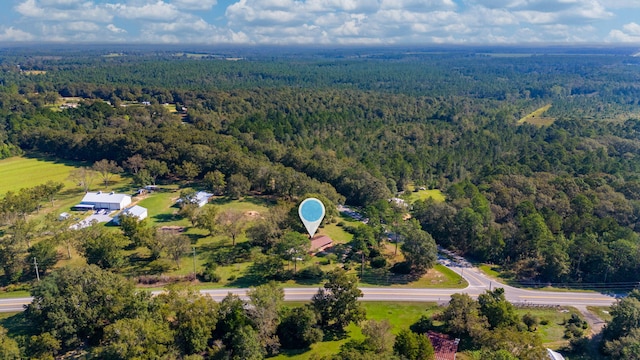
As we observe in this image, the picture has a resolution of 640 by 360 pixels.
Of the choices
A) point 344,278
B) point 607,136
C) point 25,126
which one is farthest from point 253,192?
point 607,136

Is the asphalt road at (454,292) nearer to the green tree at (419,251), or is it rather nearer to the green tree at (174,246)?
the green tree at (419,251)

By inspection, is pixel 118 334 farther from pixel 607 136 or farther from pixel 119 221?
pixel 607 136

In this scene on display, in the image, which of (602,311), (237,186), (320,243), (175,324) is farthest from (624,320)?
(237,186)

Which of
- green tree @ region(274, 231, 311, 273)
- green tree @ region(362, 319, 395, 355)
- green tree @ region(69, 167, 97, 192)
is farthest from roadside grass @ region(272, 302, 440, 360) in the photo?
green tree @ region(69, 167, 97, 192)

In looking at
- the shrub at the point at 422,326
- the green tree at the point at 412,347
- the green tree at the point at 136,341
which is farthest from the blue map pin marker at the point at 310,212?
the green tree at the point at 136,341

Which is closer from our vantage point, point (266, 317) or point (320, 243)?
point (266, 317)

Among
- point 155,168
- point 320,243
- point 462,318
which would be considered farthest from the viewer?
point 155,168

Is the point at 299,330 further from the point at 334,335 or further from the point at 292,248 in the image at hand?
the point at 292,248
